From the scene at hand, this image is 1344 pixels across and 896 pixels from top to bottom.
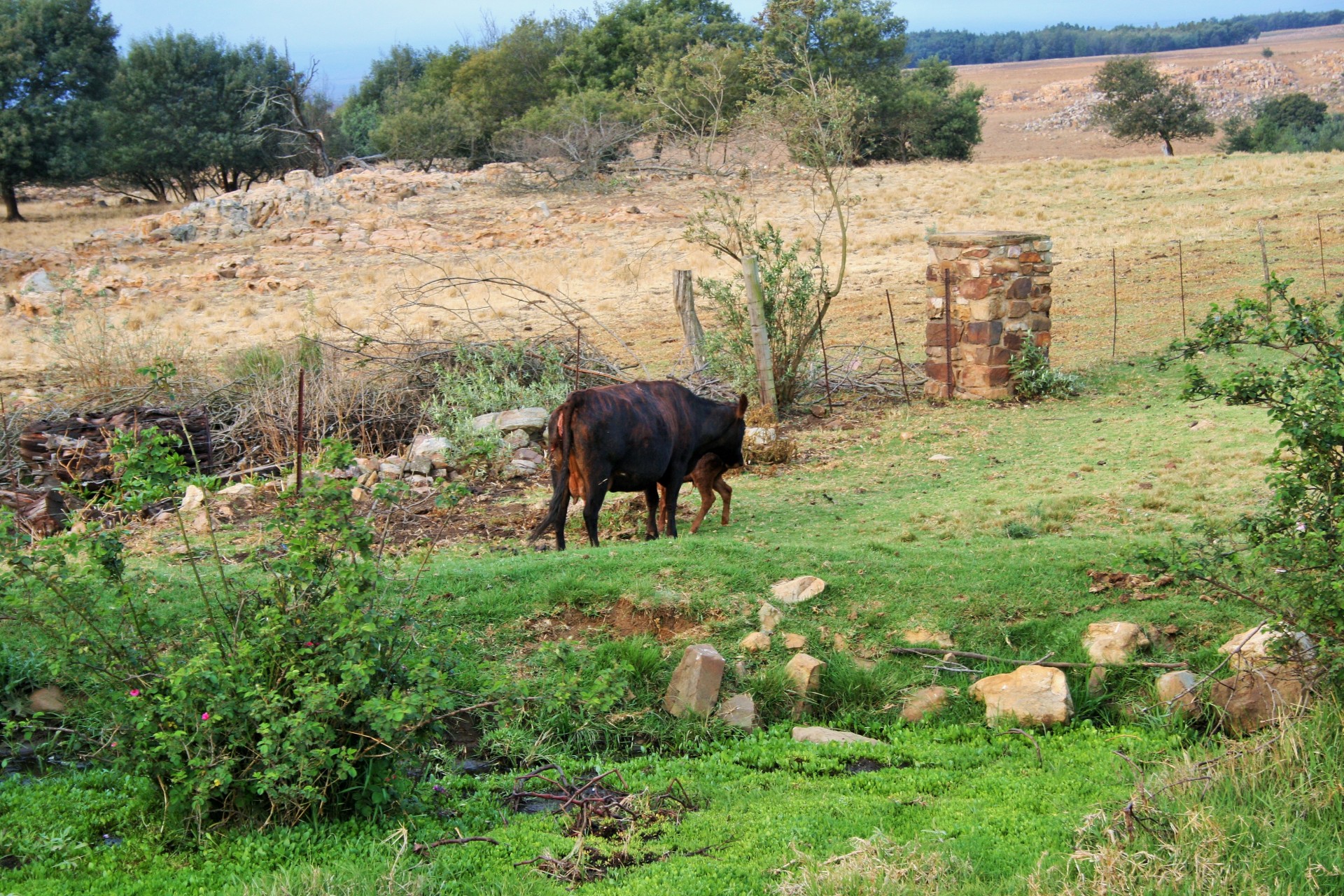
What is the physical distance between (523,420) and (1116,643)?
772 centimetres

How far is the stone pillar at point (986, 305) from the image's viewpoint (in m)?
14.1

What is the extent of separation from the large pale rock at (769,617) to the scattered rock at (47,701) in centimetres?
396

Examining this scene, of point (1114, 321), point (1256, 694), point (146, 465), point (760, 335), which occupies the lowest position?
point (1256, 694)

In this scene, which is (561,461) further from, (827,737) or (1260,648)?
(1260,648)

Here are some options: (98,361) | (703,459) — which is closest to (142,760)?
(703,459)

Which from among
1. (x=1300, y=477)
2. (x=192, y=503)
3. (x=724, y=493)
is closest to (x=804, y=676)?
(x=1300, y=477)

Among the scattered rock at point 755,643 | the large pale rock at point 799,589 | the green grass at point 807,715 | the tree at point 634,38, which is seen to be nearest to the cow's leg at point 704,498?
the green grass at point 807,715

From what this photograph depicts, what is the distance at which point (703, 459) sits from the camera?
9.91 m

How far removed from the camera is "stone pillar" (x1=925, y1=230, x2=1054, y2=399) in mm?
14070

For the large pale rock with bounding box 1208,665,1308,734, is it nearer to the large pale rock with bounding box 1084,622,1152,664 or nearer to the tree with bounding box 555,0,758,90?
the large pale rock with bounding box 1084,622,1152,664

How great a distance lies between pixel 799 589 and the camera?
23.6 feet

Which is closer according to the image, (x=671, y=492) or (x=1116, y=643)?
(x=1116, y=643)

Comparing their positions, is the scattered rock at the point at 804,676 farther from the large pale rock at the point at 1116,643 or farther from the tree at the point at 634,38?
the tree at the point at 634,38

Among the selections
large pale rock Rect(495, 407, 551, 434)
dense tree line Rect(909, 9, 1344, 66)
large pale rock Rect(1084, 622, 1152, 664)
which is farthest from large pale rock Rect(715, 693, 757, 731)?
dense tree line Rect(909, 9, 1344, 66)
